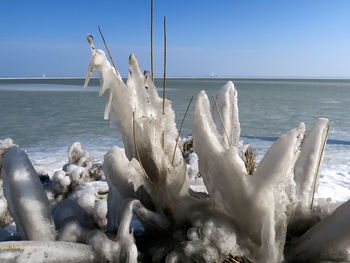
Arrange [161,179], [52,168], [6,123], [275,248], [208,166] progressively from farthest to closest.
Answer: [6,123] < [52,168] < [161,179] < [208,166] < [275,248]

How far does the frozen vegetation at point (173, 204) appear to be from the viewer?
139 cm

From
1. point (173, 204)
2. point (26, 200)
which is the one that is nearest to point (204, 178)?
point (173, 204)

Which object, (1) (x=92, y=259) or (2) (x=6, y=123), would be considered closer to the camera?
(1) (x=92, y=259)

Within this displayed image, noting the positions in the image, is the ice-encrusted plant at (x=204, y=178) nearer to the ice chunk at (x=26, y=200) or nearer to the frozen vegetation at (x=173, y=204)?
the frozen vegetation at (x=173, y=204)

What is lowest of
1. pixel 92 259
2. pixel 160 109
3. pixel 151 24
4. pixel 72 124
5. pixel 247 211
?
pixel 72 124

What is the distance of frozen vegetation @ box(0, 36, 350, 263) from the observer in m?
1.39

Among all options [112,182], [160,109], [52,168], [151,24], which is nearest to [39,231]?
[112,182]

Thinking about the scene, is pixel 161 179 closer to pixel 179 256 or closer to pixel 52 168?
pixel 179 256

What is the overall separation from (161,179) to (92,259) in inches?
17.5

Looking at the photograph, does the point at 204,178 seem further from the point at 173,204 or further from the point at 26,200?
the point at 26,200

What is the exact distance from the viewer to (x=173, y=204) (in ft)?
5.19

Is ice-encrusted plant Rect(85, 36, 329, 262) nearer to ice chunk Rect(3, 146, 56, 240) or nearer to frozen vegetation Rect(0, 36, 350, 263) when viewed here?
frozen vegetation Rect(0, 36, 350, 263)

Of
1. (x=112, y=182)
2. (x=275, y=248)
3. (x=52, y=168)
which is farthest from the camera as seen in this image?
(x=52, y=168)

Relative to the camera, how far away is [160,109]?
1.65m
